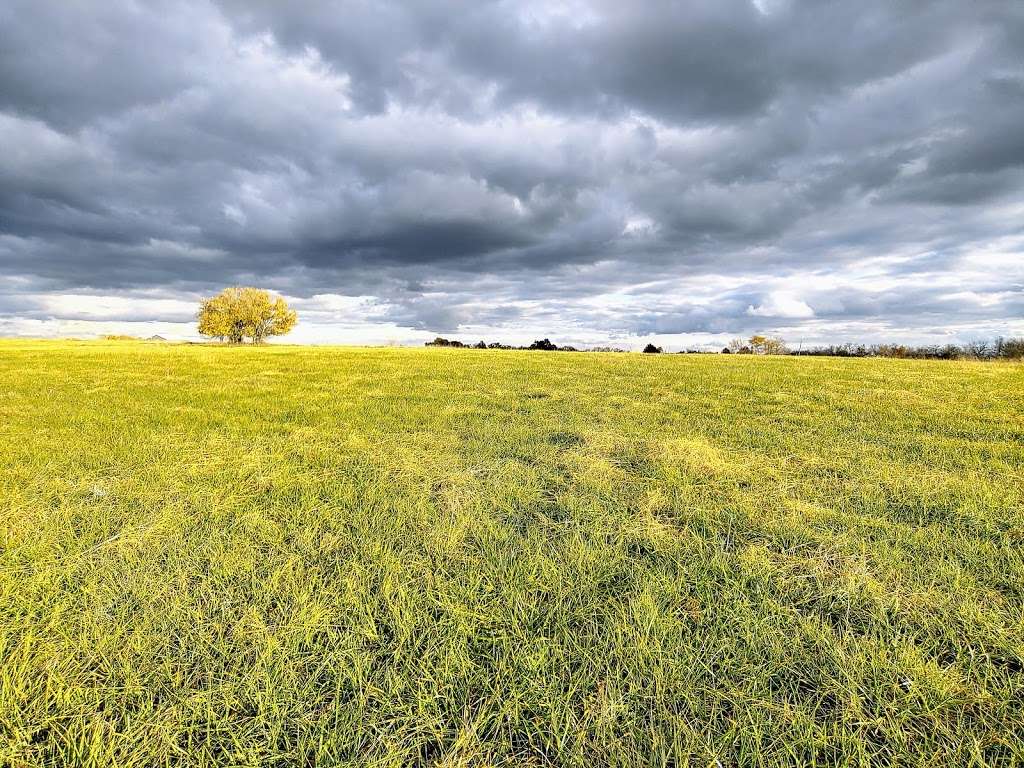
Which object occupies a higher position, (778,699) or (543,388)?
(543,388)

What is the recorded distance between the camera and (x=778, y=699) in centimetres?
225

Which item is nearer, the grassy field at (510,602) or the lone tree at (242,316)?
the grassy field at (510,602)

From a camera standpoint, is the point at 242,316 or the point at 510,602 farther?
the point at 242,316

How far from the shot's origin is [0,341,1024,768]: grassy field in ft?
6.86

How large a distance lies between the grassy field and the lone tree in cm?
5494

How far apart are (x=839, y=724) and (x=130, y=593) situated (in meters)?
4.03

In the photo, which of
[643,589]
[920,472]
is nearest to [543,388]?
[920,472]

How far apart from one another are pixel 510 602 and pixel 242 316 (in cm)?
6178

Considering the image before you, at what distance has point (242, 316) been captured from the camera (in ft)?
182

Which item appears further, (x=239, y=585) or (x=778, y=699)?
(x=239, y=585)

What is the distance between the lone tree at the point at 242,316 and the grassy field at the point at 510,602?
54.9 metres

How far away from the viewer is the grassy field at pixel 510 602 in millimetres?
2090

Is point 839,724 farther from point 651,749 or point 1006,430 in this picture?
point 1006,430

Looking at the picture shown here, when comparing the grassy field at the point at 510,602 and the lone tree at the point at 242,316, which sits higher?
the lone tree at the point at 242,316
